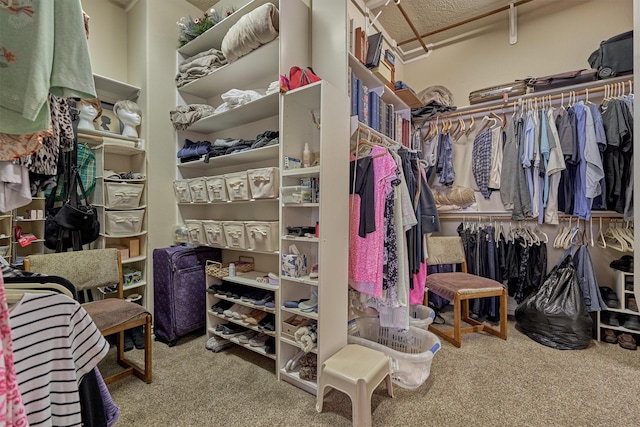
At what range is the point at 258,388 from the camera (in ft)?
5.62

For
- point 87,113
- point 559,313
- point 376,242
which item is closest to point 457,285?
point 559,313

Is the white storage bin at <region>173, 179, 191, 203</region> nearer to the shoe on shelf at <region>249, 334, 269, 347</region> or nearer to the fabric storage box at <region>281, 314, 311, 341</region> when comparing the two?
the shoe on shelf at <region>249, 334, 269, 347</region>

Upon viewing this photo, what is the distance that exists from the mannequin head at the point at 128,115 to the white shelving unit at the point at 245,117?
1.18ft

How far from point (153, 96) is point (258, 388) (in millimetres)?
2556

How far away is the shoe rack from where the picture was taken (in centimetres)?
225

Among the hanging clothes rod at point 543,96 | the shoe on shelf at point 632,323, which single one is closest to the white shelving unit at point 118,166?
the hanging clothes rod at point 543,96

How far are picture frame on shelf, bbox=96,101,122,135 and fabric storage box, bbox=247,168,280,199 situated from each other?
5.29ft

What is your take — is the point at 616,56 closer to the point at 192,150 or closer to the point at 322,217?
the point at 322,217

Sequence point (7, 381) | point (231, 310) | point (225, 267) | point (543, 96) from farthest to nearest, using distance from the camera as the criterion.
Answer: point (543, 96)
point (225, 267)
point (231, 310)
point (7, 381)

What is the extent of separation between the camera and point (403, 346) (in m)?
1.96

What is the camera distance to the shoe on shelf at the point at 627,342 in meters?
2.19

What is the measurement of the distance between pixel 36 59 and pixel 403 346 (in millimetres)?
2252

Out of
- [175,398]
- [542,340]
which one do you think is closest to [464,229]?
[542,340]

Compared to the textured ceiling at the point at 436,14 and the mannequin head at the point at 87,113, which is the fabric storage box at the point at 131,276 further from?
the textured ceiling at the point at 436,14
